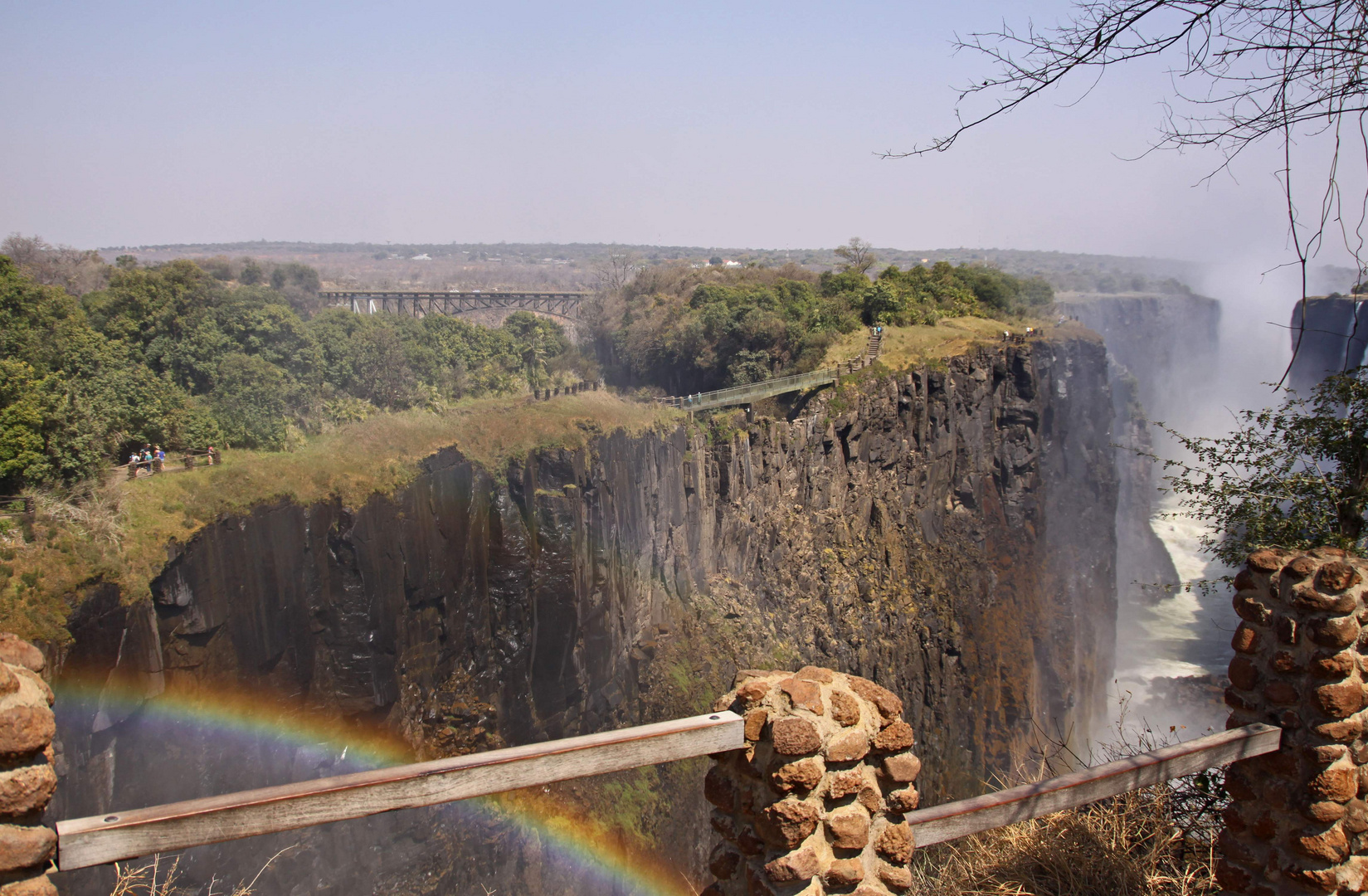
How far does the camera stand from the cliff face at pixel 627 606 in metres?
13.7

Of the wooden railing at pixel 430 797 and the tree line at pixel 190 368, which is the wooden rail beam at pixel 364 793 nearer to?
the wooden railing at pixel 430 797

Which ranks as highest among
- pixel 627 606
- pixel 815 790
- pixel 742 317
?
pixel 742 317

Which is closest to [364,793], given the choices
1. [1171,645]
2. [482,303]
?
[482,303]

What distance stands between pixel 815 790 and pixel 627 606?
20021 mm

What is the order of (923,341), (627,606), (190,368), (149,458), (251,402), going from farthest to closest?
1. (923,341)
2. (627,606)
3. (190,368)
4. (251,402)
5. (149,458)

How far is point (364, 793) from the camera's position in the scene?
261 centimetres

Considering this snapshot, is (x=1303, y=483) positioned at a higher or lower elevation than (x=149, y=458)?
higher

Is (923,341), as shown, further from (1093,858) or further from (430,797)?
(430,797)

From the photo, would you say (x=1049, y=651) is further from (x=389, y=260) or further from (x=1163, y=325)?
(x=389, y=260)

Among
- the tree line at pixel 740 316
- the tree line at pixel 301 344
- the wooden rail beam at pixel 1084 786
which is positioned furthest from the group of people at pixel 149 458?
the tree line at pixel 740 316

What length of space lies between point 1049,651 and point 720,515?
712 inches

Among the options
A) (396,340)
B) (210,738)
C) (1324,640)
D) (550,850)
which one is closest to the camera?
(1324,640)

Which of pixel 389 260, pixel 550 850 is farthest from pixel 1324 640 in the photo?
pixel 389 260

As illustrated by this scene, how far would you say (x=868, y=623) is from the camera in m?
29.0
